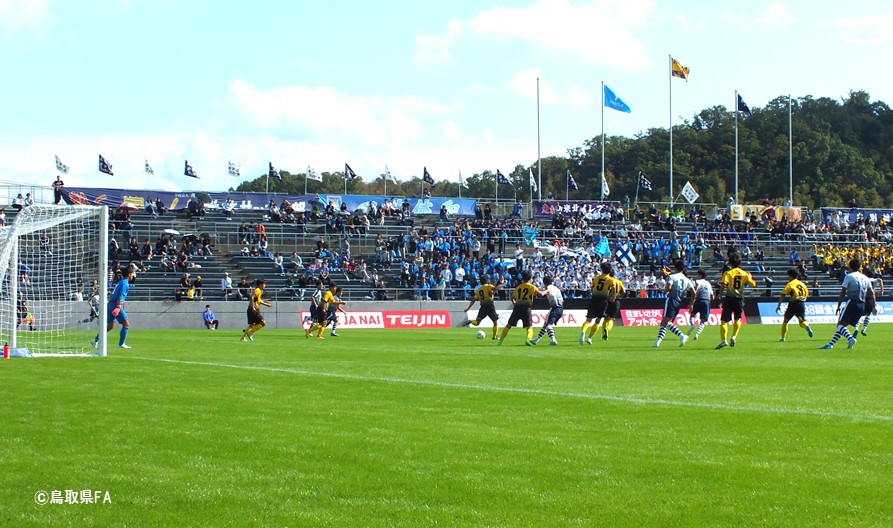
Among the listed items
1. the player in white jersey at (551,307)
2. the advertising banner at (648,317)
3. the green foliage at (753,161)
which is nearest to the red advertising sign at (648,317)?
the advertising banner at (648,317)

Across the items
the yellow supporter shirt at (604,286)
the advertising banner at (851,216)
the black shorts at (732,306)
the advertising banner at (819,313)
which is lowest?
the advertising banner at (819,313)

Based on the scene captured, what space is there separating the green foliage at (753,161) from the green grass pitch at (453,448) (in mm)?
89181

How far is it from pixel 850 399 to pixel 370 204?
166 ft

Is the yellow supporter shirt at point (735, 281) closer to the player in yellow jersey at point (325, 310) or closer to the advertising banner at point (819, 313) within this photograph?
the player in yellow jersey at point (325, 310)

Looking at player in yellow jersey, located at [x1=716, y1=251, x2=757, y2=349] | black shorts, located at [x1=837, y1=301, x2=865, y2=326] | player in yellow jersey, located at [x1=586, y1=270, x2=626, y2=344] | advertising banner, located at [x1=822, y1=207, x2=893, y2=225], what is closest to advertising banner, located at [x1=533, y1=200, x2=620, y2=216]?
advertising banner, located at [x1=822, y1=207, x2=893, y2=225]

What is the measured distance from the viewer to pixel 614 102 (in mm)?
68375

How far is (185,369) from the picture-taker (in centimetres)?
1836

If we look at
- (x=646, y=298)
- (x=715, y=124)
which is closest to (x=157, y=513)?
(x=646, y=298)

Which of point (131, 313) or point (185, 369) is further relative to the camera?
point (131, 313)

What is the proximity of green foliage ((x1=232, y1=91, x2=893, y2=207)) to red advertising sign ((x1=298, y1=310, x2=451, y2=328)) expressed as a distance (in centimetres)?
5936

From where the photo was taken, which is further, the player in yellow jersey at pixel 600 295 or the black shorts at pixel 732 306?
the player in yellow jersey at pixel 600 295

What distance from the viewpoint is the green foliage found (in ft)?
333

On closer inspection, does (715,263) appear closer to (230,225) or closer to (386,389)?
(230,225)

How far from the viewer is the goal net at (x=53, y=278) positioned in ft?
77.4
